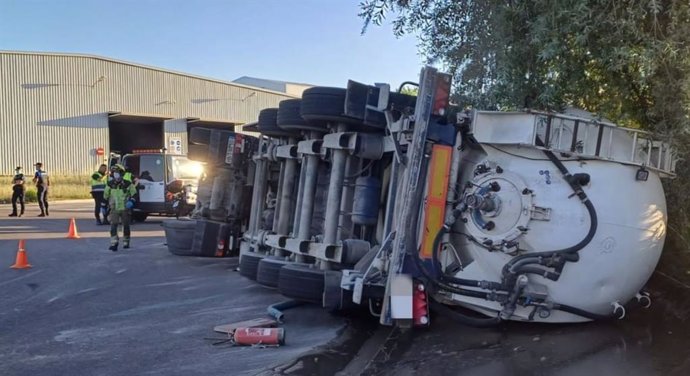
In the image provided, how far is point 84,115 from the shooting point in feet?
110

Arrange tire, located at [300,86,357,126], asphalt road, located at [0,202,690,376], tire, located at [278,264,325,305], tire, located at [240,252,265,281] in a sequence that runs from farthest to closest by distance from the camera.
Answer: tire, located at [240,252,265,281] → tire, located at [300,86,357,126] → tire, located at [278,264,325,305] → asphalt road, located at [0,202,690,376]

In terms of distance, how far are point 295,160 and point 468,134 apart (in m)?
2.52

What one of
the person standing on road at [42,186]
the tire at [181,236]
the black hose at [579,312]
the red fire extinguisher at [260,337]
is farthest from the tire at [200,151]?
the person standing on road at [42,186]

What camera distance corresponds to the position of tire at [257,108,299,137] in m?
6.96

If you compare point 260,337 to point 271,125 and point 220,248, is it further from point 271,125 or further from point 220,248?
point 220,248

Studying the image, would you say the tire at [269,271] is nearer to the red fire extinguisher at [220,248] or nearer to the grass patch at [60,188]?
the red fire extinguisher at [220,248]

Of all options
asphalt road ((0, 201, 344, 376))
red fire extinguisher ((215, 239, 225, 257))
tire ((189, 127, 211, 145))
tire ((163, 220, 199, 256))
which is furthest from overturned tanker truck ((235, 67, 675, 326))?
tire ((163, 220, 199, 256))

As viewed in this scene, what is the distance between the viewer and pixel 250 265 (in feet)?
22.3

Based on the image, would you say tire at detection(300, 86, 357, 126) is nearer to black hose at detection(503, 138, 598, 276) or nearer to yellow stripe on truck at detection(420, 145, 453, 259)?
yellow stripe on truck at detection(420, 145, 453, 259)

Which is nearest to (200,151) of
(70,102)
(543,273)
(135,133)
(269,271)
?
(269,271)

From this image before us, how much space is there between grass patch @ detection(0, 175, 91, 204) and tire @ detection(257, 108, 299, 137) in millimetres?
24015

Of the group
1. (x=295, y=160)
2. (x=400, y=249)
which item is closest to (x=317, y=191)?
(x=295, y=160)

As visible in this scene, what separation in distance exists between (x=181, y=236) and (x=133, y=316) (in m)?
3.20

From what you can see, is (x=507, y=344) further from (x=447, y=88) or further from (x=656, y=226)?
(x=447, y=88)
